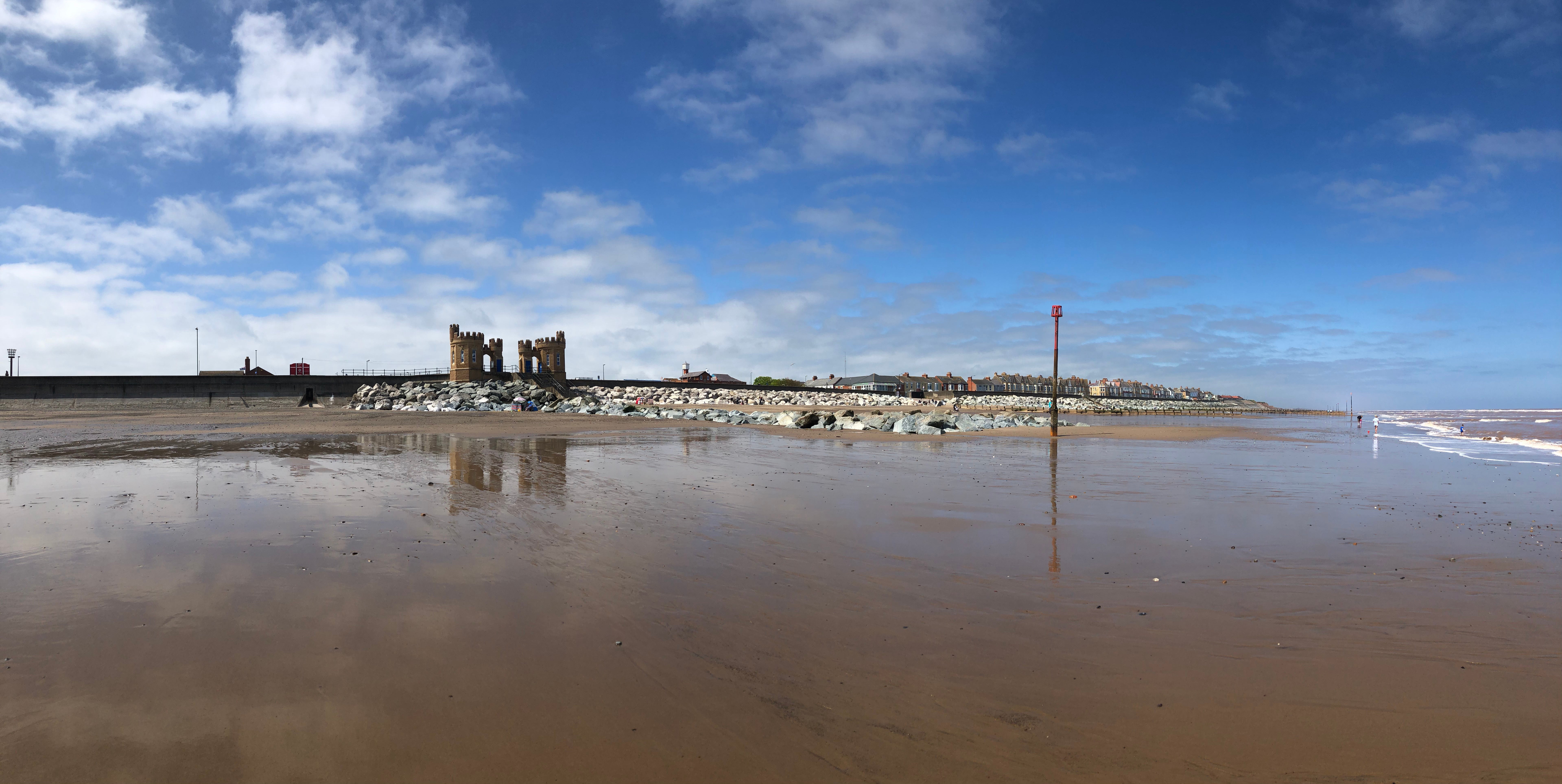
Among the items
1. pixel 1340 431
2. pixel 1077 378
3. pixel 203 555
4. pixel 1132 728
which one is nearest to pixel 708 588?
pixel 1132 728

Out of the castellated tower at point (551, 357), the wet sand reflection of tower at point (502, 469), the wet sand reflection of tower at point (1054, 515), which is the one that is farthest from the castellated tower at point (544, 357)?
the wet sand reflection of tower at point (1054, 515)

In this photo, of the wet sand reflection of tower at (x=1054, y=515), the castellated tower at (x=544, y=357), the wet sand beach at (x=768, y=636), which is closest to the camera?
the wet sand beach at (x=768, y=636)

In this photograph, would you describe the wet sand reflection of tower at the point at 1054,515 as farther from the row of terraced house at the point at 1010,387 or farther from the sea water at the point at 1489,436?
the row of terraced house at the point at 1010,387

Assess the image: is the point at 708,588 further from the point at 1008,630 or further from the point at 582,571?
the point at 1008,630

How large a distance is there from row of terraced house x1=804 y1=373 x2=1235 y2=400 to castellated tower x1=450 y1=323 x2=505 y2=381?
46.7 m

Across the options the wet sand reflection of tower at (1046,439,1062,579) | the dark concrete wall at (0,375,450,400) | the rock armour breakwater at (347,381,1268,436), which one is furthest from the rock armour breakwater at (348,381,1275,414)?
the wet sand reflection of tower at (1046,439,1062,579)

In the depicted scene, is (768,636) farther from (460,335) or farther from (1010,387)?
(1010,387)

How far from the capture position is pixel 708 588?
5.52 meters

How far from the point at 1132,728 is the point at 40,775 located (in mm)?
5066

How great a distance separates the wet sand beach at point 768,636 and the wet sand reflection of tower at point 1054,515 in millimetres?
89

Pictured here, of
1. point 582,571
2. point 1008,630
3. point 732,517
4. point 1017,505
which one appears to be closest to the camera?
point 1008,630

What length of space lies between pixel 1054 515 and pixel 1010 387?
139m

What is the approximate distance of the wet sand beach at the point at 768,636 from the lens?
3096mm

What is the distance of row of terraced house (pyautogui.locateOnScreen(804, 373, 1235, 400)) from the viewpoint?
110 meters
